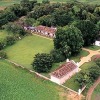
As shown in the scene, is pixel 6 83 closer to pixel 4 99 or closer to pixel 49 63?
pixel 4 99

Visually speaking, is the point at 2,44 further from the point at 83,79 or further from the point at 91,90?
the point at 91,90

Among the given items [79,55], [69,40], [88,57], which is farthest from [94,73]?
[69,40]

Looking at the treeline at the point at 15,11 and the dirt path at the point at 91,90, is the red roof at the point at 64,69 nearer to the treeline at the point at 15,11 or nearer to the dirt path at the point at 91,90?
the dirt path at the point at 91,90

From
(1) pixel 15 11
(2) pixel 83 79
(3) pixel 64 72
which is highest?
(2) pixel 83 79

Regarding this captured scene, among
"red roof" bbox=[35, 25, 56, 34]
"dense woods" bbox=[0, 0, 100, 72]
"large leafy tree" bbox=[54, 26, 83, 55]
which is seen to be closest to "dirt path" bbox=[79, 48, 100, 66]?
"dense woods" bbox=[0, 0, 100, 72]

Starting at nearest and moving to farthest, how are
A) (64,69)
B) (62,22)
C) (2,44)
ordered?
(64,69) < (2,44) < (62,22)

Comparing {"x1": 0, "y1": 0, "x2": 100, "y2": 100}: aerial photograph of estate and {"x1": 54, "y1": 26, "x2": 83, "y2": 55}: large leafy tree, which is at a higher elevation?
{"x1": 54, "y1": 26, "x2": 83, "y2": 55}: large leafy tree

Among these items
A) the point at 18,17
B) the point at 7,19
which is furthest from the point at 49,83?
the point at 18,17

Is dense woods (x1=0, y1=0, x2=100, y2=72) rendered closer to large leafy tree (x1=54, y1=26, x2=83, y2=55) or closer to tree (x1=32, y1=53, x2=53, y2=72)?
large leafy tree (x1=54, y1=26, x2=83, y2=55)
